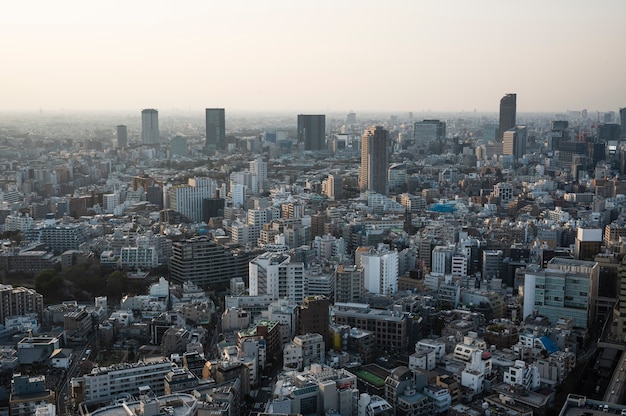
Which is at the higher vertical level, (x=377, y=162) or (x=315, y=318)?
(x=377, y=162)

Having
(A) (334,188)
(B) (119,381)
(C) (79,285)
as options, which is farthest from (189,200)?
(B) (119,381)

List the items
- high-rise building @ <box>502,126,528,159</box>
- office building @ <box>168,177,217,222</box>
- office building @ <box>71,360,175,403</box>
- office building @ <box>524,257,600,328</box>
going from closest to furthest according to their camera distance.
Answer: office building @ <box>71,360,175,403</box>
office building @ <box>524,257,600,328</box>
office building @ <box>168,177,217,222</box>
high-rise building @ <box>502,126,528,159</box>

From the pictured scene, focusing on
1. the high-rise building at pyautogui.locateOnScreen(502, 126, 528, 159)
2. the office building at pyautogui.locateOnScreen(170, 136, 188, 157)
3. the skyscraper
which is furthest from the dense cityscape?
the skyscraper

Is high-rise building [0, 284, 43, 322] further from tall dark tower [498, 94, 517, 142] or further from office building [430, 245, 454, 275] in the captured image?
tall dark tower [498, 94, 517, 142]

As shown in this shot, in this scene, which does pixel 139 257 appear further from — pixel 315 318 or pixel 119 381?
pixel 119 381

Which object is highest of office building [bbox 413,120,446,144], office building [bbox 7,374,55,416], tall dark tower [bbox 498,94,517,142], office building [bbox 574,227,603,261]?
tall dark tower [bbox 498,94,517,142]

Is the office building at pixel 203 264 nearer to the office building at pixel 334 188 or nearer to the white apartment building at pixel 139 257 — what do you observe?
the white apartment building at pixel 139 257

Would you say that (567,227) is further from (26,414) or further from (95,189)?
(95,189)
